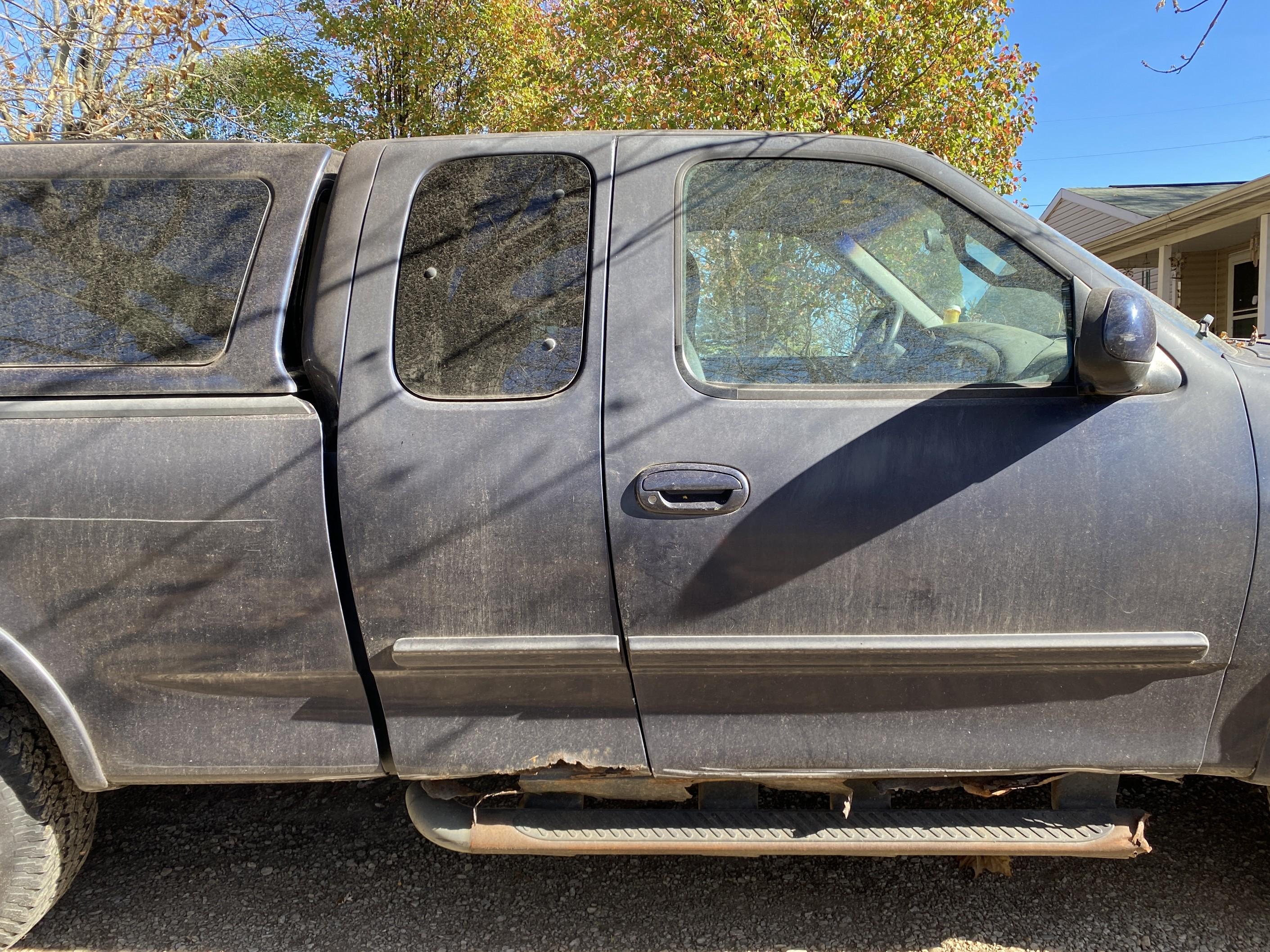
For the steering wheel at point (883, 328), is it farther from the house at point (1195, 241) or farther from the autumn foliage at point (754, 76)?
the house at point (1195, 241)

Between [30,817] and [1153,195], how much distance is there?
19404 mm

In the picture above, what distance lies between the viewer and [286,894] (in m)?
2.55

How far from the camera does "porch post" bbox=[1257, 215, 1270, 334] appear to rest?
1170cm

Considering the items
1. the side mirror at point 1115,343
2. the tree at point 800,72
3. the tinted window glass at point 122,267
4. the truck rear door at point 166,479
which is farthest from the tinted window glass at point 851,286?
the tree at point 800,72

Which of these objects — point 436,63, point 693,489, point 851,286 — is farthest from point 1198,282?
point 693,489

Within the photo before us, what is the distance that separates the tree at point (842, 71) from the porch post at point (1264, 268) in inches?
216

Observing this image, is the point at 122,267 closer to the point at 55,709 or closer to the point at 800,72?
the point at 55,709

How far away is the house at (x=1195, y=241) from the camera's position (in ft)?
40.1

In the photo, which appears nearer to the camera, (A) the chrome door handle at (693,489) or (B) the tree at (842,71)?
(A) the chrome door handle at (693,489)

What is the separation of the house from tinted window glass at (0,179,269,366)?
1334 centimetres

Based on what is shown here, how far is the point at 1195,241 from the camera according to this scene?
1443 cm

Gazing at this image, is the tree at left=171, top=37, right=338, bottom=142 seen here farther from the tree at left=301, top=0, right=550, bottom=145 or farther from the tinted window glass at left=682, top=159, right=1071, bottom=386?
the tinted window glass at left=682, top=159, right=1071, bottom=386

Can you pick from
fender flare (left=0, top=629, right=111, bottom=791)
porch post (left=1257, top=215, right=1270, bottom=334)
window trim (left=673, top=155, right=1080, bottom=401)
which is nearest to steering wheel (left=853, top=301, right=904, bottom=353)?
window trim (left=673, top=155, right=1080, bottom=401)

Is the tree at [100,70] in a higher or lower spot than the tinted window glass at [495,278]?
higher
